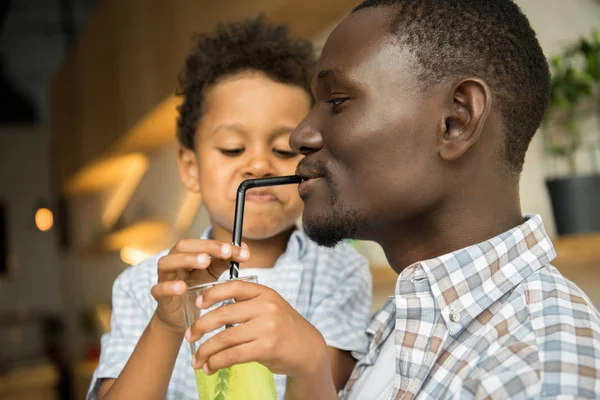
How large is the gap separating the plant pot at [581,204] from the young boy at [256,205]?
780 mm

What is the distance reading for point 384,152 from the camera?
0.80 m

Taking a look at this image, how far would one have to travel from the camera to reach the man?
77cm

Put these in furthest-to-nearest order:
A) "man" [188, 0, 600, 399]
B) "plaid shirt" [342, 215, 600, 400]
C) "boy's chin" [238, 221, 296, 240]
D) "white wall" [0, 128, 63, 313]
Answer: "white wall" [0, 128, 63, 313] → "boy's chin" [238, 221, 296, 240] → "man" [188, 0, 600, 399] → "plaid shirt" [342, 215, 600, 400]

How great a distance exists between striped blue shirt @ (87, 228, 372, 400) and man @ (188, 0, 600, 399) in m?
0.28

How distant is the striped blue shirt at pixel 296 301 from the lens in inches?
43.4

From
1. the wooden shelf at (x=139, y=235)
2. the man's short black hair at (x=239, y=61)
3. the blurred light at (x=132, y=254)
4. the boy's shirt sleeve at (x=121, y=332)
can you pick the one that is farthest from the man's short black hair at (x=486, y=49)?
the blurred light at (x=132, y=254)

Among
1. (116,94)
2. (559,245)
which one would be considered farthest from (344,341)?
(116,94)

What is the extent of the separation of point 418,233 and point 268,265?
1.57ft

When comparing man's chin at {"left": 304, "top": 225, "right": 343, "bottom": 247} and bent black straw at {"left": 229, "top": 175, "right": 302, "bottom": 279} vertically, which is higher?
bent black straw at {"left": 229, "top": 175, "right": 302, "bottom": 279}

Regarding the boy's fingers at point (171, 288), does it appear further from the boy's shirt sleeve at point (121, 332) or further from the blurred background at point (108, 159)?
the blurred background at point (108, 159)

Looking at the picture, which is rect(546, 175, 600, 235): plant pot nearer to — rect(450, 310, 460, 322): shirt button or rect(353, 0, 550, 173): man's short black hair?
rect(353, 0, 550, 173): man's short black hair

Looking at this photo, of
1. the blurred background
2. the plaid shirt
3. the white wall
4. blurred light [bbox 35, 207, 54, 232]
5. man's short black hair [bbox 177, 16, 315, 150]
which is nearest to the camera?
the plaid shirt

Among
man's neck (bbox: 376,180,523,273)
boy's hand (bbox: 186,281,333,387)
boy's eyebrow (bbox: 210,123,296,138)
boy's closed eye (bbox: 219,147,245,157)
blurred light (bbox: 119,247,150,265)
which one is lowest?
blurred light (bbox: 119,247,150,265)

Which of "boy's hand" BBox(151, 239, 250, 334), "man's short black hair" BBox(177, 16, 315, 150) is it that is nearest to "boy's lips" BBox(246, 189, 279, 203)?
"man's short black hair" BBox(177, 16, 315, 150)
